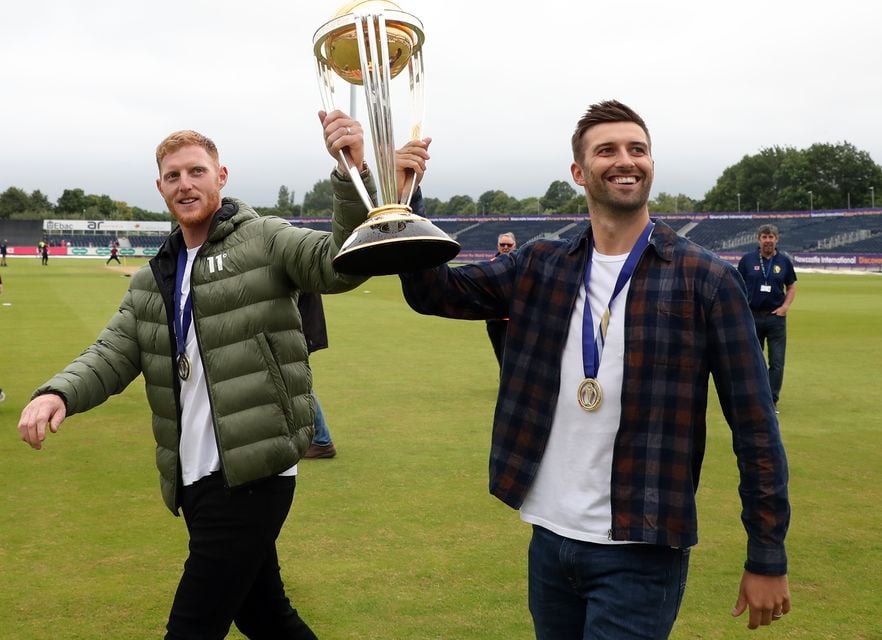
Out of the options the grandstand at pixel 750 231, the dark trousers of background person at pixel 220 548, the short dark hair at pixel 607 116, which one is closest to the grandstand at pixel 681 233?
the grandstand at pixel 750 231

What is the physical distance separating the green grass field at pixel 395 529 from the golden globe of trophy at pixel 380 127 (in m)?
2.21

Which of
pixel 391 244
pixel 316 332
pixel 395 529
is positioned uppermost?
pixel 391 244

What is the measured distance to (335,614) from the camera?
407cm

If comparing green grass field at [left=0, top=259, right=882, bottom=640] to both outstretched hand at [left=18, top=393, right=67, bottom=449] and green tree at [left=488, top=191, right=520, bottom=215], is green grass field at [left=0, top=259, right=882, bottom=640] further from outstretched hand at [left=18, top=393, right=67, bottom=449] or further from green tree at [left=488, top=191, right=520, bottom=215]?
green tree at [left=488, top=191, right=520, bottom=215]

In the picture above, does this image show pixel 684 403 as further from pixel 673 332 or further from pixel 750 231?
pixel 750 231

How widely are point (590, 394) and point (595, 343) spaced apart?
0.15 meters

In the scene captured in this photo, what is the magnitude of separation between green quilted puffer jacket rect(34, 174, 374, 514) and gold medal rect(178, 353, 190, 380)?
24 millimetres

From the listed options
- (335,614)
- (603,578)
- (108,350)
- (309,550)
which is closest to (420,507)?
(309,550)

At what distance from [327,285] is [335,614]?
2.11 meters

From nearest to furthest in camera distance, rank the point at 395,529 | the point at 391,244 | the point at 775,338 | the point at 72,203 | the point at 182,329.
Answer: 1. the point at 391,244
2. the point at 182,329
3. the point at 395,529
4. the point at 775,338
5. the point at 72,203

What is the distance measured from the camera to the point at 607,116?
8.18ft

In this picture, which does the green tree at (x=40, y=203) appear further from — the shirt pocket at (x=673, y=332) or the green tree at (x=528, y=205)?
the shirt pocket at (x=673, y=332)

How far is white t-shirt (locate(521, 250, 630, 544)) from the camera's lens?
2410mm

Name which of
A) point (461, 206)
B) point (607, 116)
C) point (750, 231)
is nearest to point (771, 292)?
point (607, 116)
